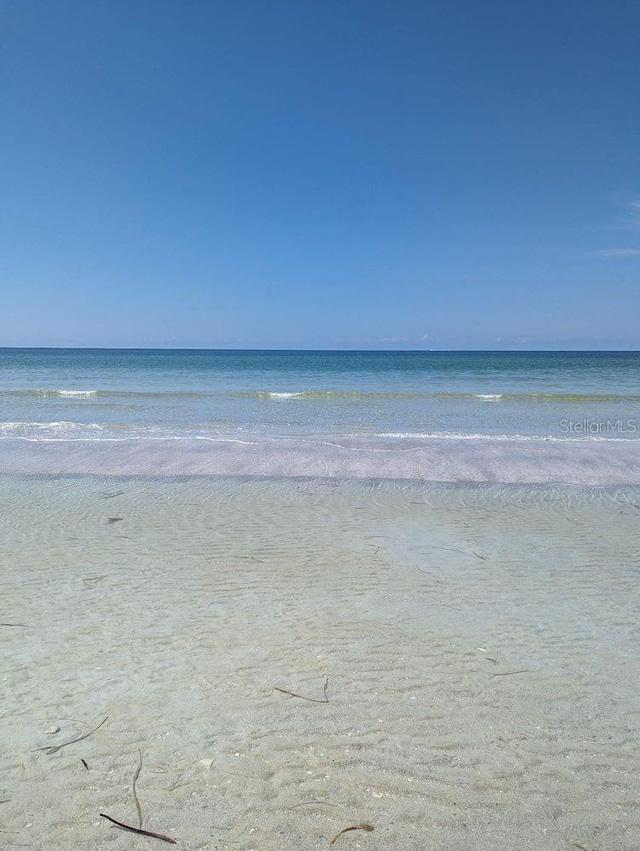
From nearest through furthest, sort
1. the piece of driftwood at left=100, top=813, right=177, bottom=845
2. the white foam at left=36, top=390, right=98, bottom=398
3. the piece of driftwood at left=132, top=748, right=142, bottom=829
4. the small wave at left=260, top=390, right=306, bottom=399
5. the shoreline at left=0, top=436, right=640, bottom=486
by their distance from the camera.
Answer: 1. the piece of driftwood at left=100, top=813, right=177, bottom=845
2. the piece of driftwood at left=132, top=748, right=142, bottom=829
3. the shoreline at left=0, top=436, right=640, bottom=486
4. the small wave at left=260, top=390, right=306, bottom=399
5. the white foam at left=36, top=390, right=98, bottom=398

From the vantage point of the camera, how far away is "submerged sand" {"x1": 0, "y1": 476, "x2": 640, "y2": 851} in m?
2.53

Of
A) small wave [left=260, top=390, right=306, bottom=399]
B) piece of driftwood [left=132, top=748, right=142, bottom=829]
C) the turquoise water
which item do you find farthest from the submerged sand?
small wave [left=260, top=390, right=306, bottom=399]

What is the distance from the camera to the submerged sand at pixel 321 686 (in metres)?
2.53

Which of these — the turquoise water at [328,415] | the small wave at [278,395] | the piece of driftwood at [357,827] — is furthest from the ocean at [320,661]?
the small wave at [278,395]

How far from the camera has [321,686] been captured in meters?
3.46

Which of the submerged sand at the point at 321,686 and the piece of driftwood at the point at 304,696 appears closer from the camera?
the submerged sand at the point at 321,686

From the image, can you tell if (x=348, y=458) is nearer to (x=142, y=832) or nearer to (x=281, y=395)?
(x=142, y=832)

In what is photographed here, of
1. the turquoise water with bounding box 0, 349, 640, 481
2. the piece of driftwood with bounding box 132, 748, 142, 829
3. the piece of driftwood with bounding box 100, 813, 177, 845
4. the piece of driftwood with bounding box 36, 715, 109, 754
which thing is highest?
the turquoise water with bounding box 0, 349, 640, 481

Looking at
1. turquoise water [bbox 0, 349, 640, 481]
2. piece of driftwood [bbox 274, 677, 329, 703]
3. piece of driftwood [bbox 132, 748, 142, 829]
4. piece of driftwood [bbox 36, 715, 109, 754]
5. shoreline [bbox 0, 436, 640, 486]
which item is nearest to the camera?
piece of driftwood [bbox 132, 748, 142, 829]

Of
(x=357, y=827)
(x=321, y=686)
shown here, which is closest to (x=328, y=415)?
(x=321, y=686)

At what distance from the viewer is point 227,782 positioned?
2695 mm

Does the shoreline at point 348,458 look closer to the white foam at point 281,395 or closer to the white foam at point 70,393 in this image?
the white foam at point 281,395

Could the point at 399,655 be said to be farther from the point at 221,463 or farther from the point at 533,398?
the point at 533,398

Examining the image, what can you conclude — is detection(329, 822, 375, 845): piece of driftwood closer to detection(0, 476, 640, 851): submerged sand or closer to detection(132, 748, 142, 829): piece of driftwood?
detection(0, 476, 640, 851): submerged sand
